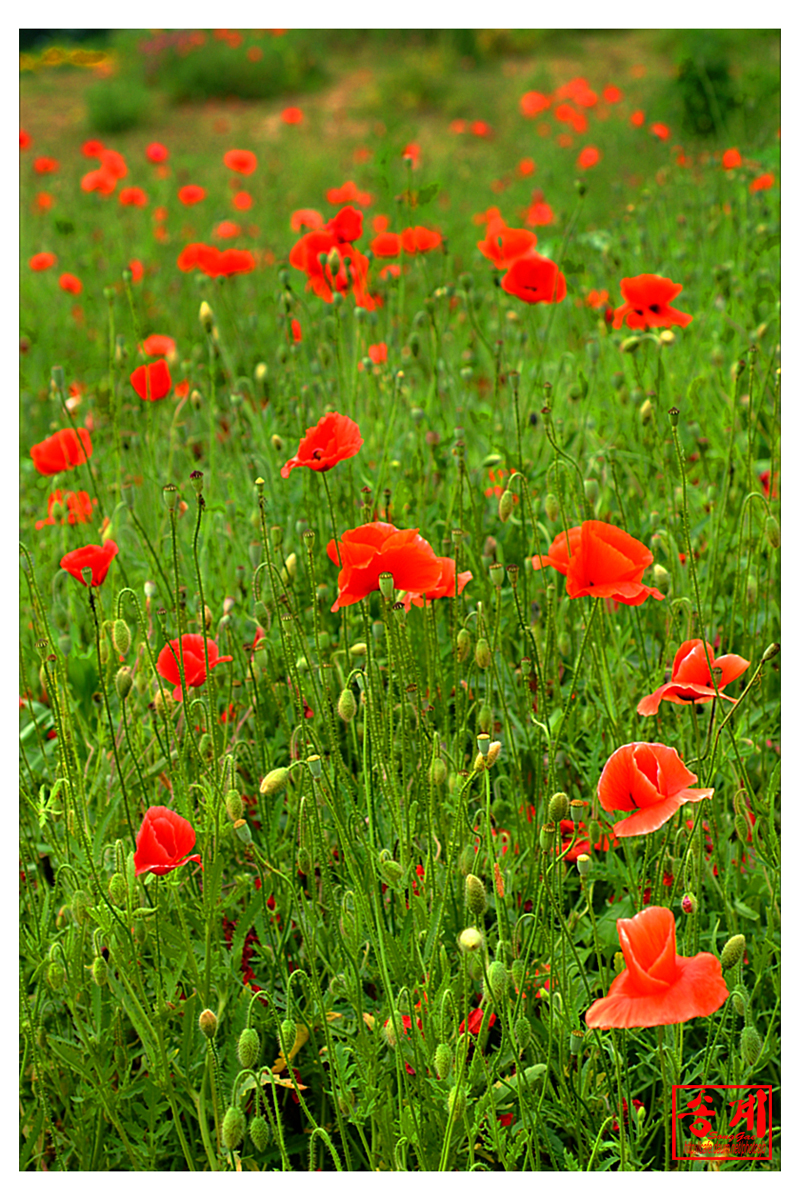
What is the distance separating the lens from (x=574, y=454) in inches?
89.0

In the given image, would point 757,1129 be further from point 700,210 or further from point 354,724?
point 700,210

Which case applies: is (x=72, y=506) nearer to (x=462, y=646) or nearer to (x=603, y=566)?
(x=462, y=646)

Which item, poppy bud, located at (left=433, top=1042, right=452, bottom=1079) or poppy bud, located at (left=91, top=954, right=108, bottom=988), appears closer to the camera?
poppy bud, located at (left=433, top=1042, right=452, bottom=1079)

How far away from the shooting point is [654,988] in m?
0.80

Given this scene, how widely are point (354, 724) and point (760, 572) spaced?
859mm

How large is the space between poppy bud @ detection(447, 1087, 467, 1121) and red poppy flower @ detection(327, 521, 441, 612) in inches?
19.7

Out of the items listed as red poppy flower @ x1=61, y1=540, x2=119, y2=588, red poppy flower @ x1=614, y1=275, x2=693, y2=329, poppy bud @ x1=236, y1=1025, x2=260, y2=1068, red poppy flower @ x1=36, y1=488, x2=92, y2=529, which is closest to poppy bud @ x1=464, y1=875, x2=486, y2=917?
poppy bud @ x1=236, y1=1025, x2=260, y2=1068

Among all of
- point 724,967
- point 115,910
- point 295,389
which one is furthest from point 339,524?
point 724,967

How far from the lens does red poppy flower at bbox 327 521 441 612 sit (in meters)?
1.10

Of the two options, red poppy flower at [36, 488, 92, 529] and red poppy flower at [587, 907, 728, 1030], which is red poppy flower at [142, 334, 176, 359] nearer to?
red poppy flower at [36, 488, 92, 529]

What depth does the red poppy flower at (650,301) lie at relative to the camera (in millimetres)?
1803

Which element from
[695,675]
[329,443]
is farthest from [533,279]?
[695,675]

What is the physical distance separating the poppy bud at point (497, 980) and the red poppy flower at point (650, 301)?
1243 mm

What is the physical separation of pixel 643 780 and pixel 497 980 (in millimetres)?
238
